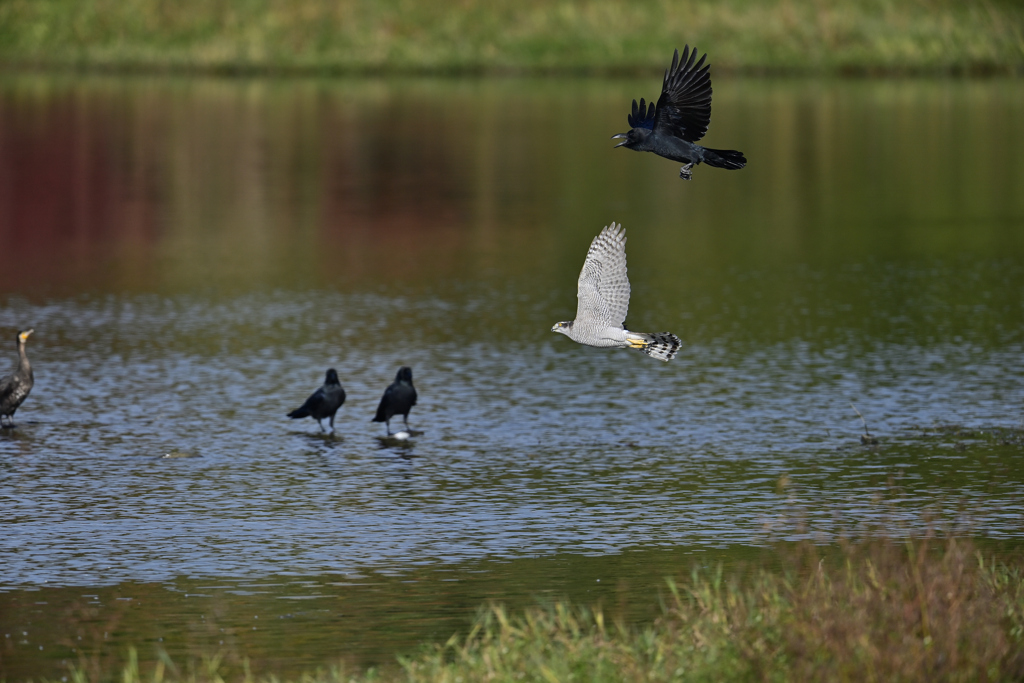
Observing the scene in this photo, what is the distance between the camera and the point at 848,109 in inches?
2037

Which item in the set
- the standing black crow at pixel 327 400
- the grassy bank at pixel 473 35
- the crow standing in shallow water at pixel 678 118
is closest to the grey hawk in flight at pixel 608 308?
the crow standing in shallow water at pixel 678 118

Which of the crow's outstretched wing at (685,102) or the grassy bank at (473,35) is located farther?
the grassy bank at (473,35)

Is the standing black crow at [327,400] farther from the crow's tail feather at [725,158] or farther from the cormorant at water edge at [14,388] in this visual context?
the crow's tail feather at [725,158]

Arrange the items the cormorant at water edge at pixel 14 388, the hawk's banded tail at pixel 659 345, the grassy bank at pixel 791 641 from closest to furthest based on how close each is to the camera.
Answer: the hawk's banded tail at pixel 659 345
the grassy bank at pixel 791 641
the cormorant at water edge at pixel 14 388

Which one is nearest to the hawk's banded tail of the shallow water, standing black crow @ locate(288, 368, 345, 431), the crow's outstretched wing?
the crow's outstretched wing

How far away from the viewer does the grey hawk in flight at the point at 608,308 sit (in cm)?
816

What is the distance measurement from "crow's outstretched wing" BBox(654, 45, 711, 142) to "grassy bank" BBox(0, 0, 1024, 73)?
52865 millimetres

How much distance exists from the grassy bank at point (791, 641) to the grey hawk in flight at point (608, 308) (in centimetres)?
153

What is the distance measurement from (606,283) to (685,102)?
982 mm

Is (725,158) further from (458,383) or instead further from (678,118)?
(458,383)

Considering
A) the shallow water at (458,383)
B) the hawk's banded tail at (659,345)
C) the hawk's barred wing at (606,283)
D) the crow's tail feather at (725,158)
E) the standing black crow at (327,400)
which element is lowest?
the shallow water at (458,383)

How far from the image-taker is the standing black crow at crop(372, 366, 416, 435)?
15.8 meters

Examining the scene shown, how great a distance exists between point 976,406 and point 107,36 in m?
57.6

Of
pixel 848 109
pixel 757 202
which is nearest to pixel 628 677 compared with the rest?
pixel 757 202
